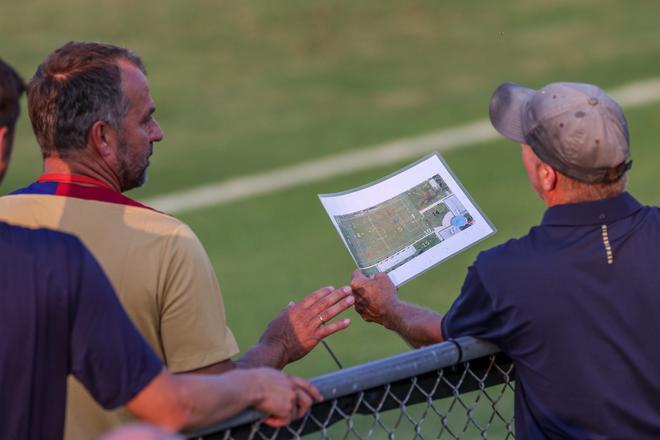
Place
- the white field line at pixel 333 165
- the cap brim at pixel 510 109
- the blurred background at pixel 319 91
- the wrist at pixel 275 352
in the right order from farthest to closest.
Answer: the white field line at pixel 333 165
the blurred background at pixel 319 91
the wrist at pixel 275 352
the cap brim at pixel 510 109

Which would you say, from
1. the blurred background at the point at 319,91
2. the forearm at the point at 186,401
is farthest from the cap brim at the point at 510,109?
the blurred background at the point at 319,91

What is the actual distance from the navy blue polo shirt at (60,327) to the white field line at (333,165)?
9783 millimetres

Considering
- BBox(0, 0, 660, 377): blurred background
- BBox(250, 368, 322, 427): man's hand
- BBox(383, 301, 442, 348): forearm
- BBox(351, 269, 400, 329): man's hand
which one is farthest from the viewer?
BBox(0, 0, 660, 377): blurred background

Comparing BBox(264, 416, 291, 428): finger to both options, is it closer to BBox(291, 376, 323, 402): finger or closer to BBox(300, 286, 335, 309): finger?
BBox(291, 376, 323, 402): finger

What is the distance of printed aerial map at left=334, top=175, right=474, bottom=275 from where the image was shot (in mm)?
4312

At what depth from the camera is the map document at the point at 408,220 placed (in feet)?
14.1

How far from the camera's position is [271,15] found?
60.6ft

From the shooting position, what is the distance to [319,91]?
15.9 meters

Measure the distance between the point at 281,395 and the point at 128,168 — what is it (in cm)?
114

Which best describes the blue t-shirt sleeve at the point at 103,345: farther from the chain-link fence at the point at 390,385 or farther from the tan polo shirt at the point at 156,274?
the tan polo shirt at the point at 156,274

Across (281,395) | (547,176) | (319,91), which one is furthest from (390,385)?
(319,91)

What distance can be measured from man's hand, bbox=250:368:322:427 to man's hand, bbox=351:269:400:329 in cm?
95

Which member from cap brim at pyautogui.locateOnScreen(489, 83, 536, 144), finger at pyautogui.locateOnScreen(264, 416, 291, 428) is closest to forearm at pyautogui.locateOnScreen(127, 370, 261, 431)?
finger at pyautogui.locateOnScreen(264, 416, 291, 428)

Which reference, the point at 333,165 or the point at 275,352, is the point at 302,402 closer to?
the point at 275,352
